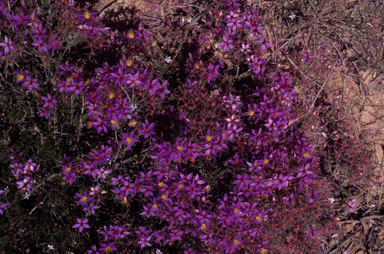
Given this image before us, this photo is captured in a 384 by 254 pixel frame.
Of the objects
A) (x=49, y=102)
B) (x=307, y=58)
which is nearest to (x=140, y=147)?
(x=49, y=102)

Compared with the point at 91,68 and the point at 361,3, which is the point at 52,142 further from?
the point at 361,3

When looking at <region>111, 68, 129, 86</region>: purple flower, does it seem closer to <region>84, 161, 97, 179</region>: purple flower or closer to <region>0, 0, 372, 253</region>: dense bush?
<region>0, 0, 372, 253</region>: dense bush

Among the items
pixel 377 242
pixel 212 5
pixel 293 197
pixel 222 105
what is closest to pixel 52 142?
pixel 222 105

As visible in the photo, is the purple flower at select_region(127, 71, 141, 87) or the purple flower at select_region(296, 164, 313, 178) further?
the purple flower at select_region(296, 164, 313, 178)

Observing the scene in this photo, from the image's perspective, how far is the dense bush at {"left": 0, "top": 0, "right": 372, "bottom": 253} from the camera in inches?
115

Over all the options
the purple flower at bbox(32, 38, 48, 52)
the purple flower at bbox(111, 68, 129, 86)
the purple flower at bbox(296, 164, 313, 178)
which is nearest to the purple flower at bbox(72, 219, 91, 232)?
the purple flower at bbox(111, 68, 129, 86)

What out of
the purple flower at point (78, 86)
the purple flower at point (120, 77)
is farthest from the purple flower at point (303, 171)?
the purple flower at point (78, 86)

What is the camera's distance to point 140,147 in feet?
11.5

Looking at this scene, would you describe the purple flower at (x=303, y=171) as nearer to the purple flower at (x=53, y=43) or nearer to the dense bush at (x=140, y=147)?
the dense bush at (x=140, y=147)

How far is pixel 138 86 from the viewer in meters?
2.82

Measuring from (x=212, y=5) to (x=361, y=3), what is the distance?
2.47 meters

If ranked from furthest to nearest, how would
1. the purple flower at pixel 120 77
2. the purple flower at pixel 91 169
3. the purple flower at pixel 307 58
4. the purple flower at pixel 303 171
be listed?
the purple flower at pixel 307 58
the purple flower at pixel 303 171
the purple flower at pixel 91 169
the purple flower at pixel 120 77

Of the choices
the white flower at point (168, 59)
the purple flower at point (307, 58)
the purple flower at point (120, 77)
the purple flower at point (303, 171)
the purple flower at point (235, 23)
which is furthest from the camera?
the purple flower at point (307, 58)

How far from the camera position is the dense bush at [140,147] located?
293 cm
